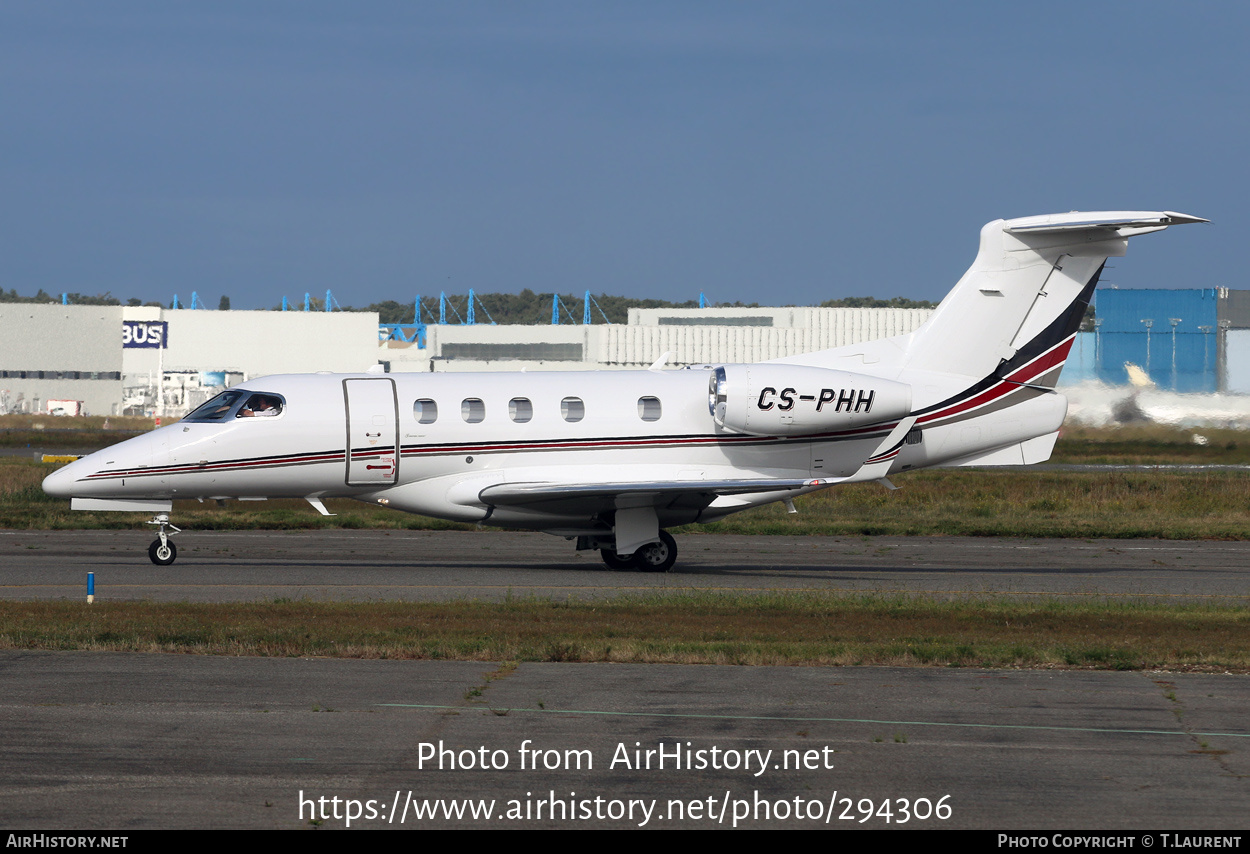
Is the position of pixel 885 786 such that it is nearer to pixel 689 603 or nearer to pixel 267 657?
pixel 267 657

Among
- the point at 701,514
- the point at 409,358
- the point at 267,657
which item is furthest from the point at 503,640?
the point at 409,358

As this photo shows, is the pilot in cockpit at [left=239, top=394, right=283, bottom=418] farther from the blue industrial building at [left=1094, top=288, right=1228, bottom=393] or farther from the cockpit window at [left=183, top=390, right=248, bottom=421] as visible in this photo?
the blue industrial building at [left=1094, top=288, right=1228, bottom=393]

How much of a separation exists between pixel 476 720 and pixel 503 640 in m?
3.69

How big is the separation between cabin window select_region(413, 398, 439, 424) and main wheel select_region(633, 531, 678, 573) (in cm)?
423

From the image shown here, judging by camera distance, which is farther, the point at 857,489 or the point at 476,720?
the point at 857,489

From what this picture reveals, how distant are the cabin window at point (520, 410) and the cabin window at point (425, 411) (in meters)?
1.27

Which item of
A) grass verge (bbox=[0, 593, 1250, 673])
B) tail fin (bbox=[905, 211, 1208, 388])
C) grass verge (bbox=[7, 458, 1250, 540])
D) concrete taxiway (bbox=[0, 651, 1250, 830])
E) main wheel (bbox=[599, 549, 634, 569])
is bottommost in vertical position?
grass verge (bbox=[7, 458, 1250, 540])

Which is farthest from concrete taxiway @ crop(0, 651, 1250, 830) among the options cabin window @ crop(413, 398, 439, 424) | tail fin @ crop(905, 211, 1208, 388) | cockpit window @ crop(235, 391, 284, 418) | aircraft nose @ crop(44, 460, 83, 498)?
tail fin @ crop(905, 211, 1208, 388)

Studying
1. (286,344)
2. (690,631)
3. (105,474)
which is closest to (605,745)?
(690,631)

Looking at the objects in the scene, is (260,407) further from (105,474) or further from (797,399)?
(797,399)

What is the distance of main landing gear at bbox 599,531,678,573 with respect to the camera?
2231 cm

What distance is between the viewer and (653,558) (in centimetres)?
2233

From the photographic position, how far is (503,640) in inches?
544

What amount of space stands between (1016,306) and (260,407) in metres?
13.3
